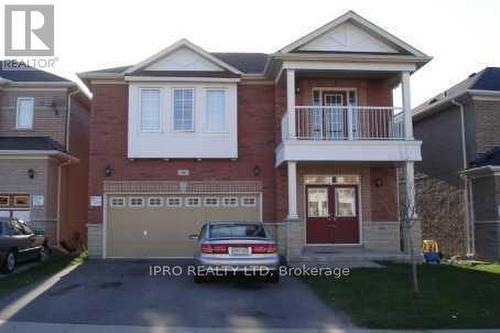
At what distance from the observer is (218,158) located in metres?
19.5

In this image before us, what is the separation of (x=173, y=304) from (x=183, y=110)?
9.40 metres

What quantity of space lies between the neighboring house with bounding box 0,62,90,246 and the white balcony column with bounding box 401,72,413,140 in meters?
11.6

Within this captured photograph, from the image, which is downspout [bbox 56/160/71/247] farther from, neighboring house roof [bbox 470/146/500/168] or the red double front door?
neighboring house roof [bbox 470/146/500/168]

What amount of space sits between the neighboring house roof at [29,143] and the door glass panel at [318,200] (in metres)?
8.98

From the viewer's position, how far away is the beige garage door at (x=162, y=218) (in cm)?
1925

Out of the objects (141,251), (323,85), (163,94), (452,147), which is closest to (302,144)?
(323,85)

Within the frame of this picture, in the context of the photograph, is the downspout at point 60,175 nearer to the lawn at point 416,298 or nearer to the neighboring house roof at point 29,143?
the neighboring house roof at point 29,143

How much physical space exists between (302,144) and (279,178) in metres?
1.89

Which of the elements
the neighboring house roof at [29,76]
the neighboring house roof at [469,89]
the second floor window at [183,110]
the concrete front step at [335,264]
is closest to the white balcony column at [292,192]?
the concrete front step at [335,264]

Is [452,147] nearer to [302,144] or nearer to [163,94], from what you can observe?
[302,144]

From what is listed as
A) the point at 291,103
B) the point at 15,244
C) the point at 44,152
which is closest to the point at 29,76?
the point at 44,152

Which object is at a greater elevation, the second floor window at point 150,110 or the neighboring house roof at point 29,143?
the second floor window at point 150,110

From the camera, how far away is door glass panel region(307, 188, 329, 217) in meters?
19.7

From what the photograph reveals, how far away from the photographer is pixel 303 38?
18.1 metres
